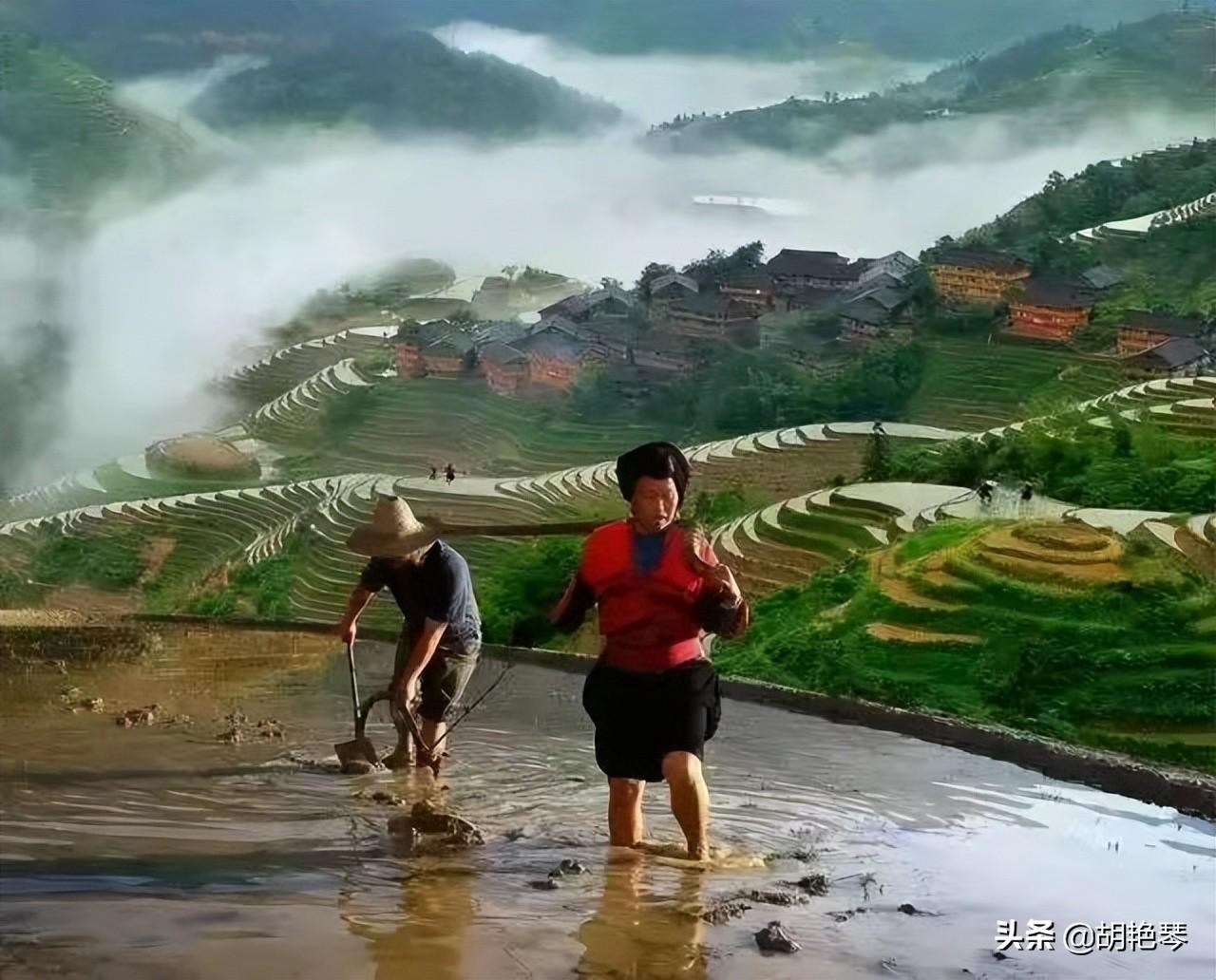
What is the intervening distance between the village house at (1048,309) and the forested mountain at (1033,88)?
1.52ft

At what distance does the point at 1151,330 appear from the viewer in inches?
158

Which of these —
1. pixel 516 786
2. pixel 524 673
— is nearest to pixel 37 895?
pixel 516 786

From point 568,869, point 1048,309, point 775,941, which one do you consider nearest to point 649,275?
point 1048,309

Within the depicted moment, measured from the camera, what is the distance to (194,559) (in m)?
4.05

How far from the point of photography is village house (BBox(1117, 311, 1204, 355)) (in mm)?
4016

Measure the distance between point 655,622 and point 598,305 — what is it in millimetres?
1502

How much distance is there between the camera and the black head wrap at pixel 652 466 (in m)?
2.70

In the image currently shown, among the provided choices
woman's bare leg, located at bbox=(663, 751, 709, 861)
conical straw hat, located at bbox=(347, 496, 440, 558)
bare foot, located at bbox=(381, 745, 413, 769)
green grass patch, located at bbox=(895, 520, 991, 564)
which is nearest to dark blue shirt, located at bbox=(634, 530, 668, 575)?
woman's bare leg, located at bbox=(663, 751, 709, 861)

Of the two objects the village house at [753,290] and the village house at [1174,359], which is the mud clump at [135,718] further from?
the village house at [1174,359]

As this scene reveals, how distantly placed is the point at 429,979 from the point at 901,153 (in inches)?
102

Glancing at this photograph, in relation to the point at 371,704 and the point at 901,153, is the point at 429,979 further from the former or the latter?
the point at 901,153

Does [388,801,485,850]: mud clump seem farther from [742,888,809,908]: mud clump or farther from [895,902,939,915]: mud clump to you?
[895,902,939,915]: mud clump

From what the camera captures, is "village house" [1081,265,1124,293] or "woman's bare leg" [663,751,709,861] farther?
"village house" [1081,265,1124,293]

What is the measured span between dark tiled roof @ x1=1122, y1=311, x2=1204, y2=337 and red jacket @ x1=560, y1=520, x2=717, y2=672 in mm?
1795
